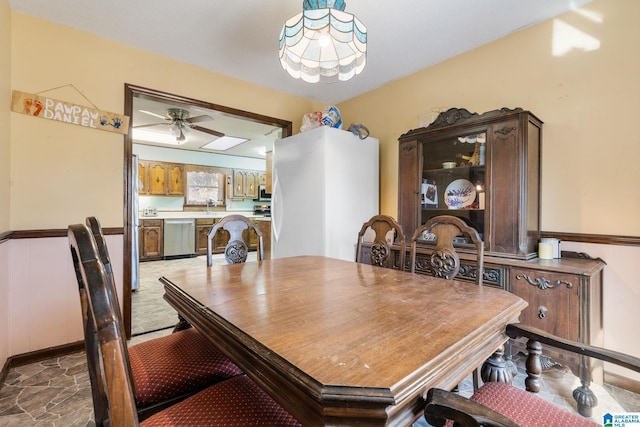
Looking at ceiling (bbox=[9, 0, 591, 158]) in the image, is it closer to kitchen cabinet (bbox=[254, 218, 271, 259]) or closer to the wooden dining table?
the wooden dining table

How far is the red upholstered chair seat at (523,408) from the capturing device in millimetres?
831

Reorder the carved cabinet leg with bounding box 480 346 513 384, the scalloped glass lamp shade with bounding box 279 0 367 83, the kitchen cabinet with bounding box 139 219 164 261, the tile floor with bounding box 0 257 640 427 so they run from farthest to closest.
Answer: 1. the kitchen cabinet with bounding box 139 219 164 261
2. the tile floor with bounding box 0 257 640 427
3. the scalloped glass lamp shade with bounding box 279 0 367 83
4. the carved cabinet leg with bounding box 480 346 513 384

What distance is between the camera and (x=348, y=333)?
827 millimetres

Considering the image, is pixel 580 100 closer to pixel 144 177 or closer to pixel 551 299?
pixel 551 299

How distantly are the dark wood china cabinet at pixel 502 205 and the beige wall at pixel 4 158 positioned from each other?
9.46 ft

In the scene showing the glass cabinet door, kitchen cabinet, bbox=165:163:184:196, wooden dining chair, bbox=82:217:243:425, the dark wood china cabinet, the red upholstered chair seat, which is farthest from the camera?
kitchen cabinet, bbox=165:163:184:196

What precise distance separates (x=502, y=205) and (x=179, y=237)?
6007 millimetres

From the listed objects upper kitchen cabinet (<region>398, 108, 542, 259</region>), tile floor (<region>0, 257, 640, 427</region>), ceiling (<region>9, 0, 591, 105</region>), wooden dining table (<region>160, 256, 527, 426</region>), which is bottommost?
tile floor (<region>0, 257, 640, 427</region>)

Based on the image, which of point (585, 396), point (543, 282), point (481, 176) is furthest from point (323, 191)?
point (585, 396)

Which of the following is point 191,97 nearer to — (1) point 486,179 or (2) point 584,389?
(1) point 486,179

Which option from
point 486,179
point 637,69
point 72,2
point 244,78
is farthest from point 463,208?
point 72,2

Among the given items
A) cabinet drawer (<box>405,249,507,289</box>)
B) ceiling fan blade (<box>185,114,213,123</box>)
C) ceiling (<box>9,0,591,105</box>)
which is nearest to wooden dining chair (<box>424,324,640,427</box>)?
cabinet drawer (<box>405,249,507,289</box>)

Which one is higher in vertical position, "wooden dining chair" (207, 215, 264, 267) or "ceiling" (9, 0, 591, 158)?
"ceiling" (9, 0, 591, 158)

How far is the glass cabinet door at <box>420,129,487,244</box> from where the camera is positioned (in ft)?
7.29
